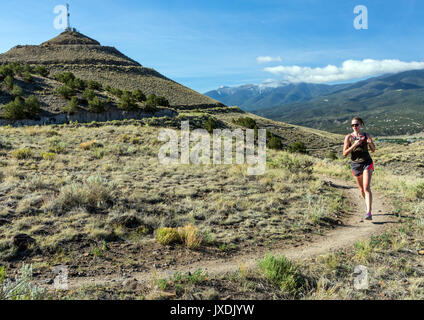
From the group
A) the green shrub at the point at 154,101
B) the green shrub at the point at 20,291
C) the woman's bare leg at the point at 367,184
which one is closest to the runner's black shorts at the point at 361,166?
the woman's bare leg at the point at 367,184

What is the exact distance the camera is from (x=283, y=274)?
4.31m

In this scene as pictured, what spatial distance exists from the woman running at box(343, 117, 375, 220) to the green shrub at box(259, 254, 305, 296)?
3759mm

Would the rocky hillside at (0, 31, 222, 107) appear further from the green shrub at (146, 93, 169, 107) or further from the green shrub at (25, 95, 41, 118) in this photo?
the green shrub at (25, 95, 41, 118)

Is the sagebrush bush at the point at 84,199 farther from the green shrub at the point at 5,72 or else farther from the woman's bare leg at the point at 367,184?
the green shrub at the point at 5,72

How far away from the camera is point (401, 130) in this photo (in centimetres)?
18850

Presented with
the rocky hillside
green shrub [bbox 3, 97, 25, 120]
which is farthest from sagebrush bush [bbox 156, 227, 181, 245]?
the rocky hillside

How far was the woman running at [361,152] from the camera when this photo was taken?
6.73 meters

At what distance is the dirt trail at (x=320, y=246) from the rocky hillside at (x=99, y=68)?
69429 mm

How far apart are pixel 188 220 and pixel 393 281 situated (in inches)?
182

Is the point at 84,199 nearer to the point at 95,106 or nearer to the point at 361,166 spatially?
the point at 361,166

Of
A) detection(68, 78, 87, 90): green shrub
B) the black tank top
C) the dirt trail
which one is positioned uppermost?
detection(68, 78, 87, 90): green shrub

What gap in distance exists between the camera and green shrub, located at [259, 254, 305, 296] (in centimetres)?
413
